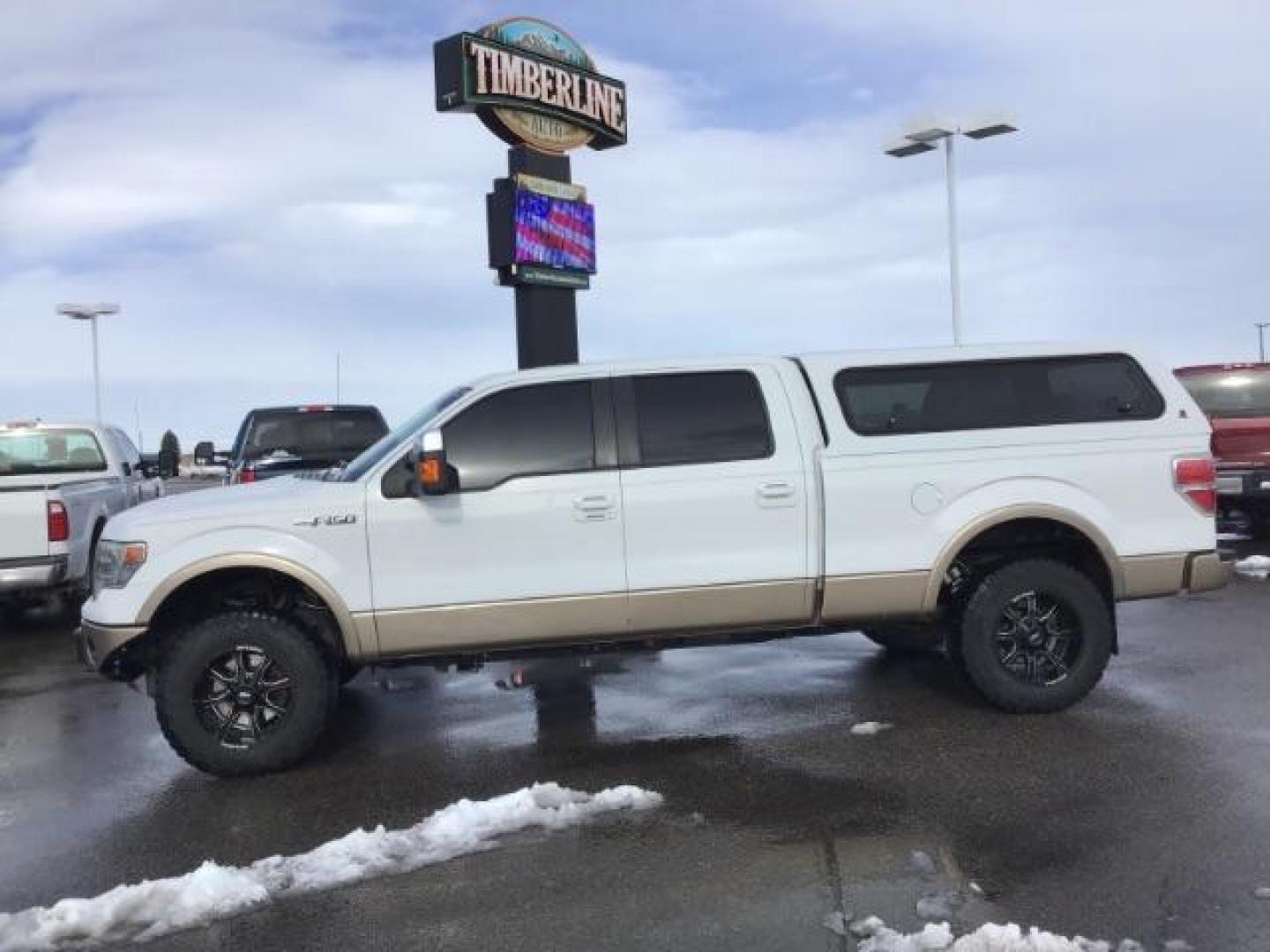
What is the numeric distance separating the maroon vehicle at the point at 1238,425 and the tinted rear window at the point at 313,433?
9218 mm

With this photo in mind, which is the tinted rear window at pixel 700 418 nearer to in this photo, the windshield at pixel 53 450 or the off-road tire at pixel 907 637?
the off-road tire at pixel 907 637

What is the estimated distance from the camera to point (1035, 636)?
6492mm

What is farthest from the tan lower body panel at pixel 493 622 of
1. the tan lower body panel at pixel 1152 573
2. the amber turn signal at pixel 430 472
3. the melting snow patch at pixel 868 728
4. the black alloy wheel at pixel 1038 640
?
the tan lower body panel at pixel 1152 573

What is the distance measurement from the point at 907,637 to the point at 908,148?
17551 mm

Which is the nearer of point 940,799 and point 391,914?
point 391,914

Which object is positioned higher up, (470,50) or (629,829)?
(470,50)

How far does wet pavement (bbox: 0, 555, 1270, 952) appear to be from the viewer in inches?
159

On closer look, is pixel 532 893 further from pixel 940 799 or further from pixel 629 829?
pixel 940 799

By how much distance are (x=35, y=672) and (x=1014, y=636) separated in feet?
23.4

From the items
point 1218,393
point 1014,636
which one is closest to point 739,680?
point 1014,636

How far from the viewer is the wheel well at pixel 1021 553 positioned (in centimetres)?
654

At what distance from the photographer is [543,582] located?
604 centimetres

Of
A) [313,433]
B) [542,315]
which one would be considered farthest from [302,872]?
[542,315]

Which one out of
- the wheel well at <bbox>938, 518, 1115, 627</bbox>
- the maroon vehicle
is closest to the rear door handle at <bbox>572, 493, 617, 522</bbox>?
the wheel well at <bbox>938, 518, 1115, 627</bbox>
